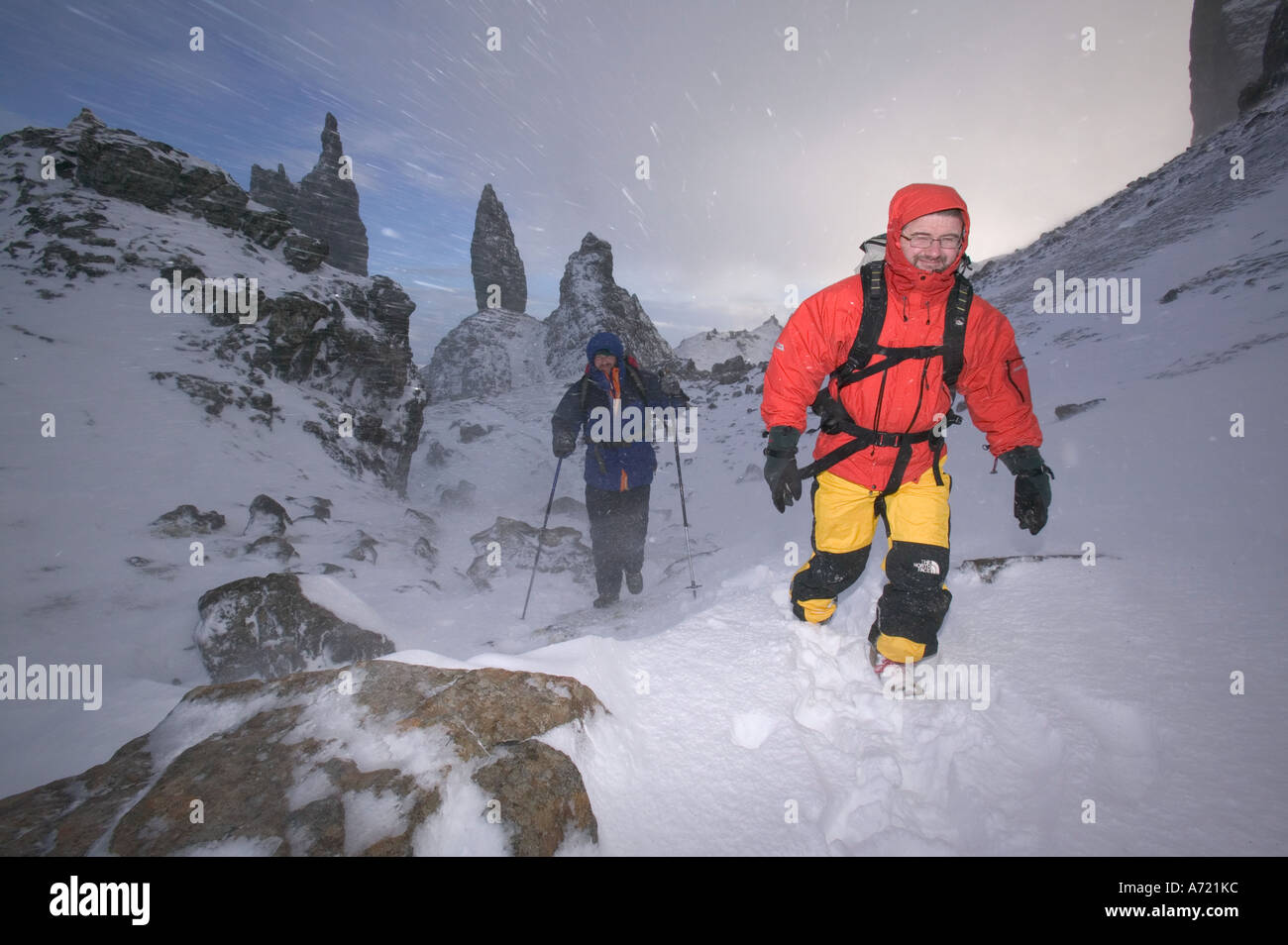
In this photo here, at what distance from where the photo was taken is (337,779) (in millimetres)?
1640

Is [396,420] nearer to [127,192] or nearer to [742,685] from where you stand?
[127,192]

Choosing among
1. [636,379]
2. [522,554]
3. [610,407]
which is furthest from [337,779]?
[522,554]

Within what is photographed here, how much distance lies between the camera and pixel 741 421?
22.9 metres

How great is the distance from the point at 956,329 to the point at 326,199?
63316mm

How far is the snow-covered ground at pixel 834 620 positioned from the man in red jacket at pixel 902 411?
1.59 feet

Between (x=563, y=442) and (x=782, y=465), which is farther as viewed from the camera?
(x=563, y=442)

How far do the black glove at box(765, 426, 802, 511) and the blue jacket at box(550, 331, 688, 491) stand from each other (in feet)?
10.6

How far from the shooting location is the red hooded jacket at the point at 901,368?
2.78 metres

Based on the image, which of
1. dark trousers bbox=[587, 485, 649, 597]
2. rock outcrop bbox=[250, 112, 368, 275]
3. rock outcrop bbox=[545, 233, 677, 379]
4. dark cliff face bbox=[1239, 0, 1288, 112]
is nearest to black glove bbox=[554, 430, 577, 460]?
dark trousers bbox=[587, 485, 649, 597]

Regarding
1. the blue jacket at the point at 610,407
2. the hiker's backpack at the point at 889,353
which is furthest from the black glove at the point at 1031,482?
the blue jacket at the point at 610,407

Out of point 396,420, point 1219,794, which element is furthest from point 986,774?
point 396,420

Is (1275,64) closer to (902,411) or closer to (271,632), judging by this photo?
(902,411)

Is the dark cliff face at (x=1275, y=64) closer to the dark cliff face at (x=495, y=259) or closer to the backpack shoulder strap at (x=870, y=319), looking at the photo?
the backpack shoulder strap at (x=870, y=319)

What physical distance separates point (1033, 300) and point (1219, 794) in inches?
867
